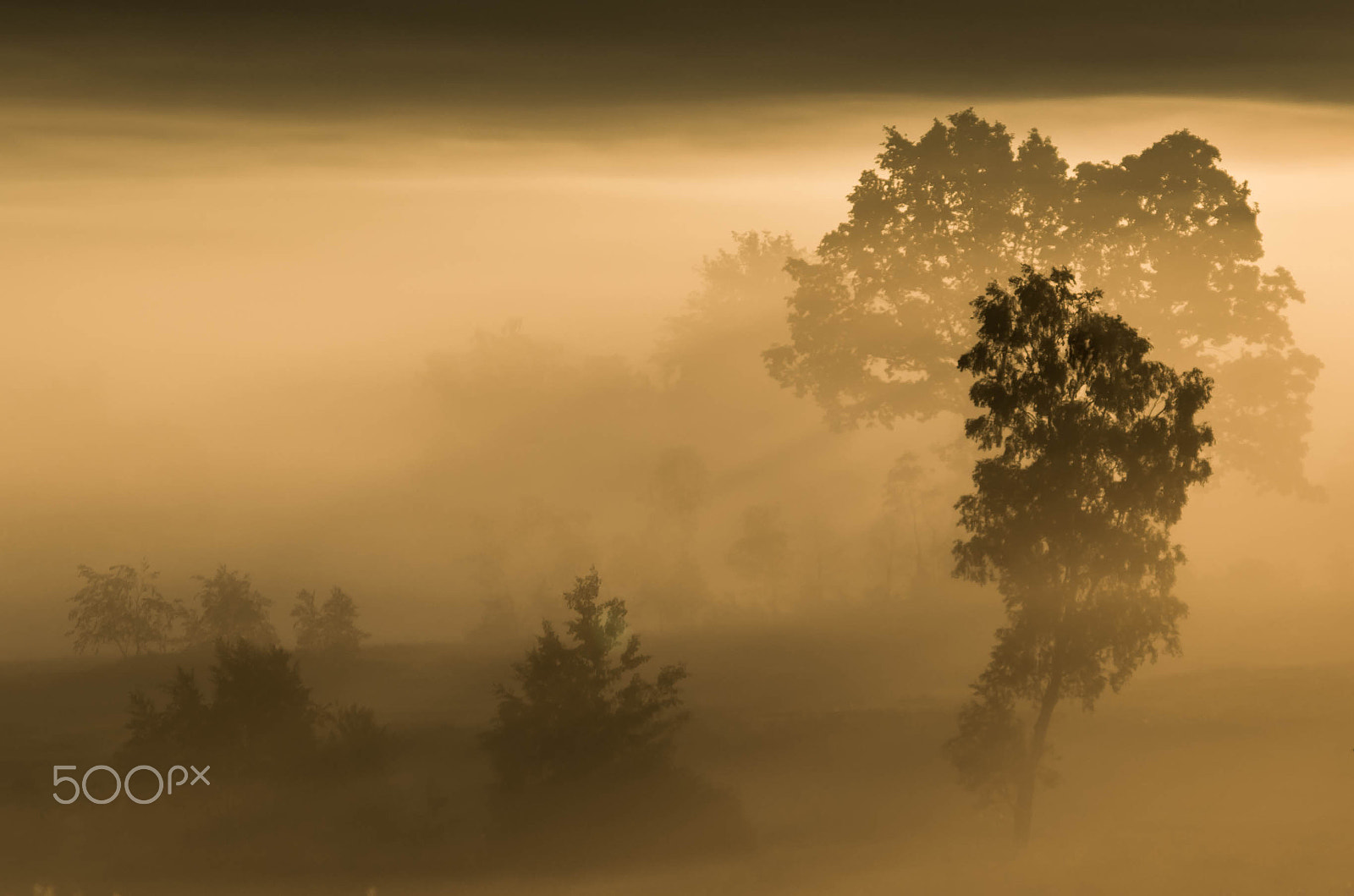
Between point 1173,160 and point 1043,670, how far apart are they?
90.4 feet

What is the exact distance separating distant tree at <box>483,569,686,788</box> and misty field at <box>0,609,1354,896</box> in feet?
4.97

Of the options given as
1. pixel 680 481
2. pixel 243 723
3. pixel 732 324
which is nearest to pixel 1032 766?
pixel 243 723

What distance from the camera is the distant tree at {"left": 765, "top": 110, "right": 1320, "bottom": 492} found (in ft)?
163

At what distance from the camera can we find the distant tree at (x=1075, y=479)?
28.5 meters

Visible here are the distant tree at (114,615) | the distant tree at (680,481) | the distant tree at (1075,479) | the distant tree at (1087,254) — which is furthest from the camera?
the distant tree at (680,481)

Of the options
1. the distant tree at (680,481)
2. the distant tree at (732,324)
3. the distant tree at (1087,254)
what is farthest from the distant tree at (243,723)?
the distant tree at (732,324)

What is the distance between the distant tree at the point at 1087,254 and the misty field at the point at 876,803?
1265 centimetres

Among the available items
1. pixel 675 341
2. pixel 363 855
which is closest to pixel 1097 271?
pixel 363 855

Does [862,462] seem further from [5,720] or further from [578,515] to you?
[5,720]

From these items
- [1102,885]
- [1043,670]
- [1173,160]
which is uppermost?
[1173,160]

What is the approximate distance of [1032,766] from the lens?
102 ft

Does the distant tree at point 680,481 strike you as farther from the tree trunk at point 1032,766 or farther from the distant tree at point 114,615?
the tree trunk at point 1032,766

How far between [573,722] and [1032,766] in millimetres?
12227

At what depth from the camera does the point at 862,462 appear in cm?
15212
